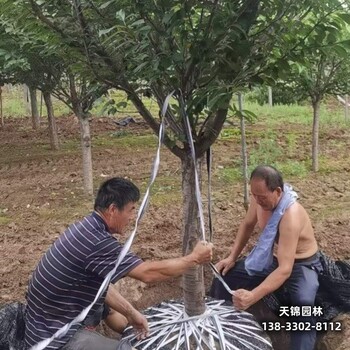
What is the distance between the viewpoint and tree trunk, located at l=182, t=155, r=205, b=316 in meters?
2.67

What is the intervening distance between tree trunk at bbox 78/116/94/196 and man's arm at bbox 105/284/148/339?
4.08m

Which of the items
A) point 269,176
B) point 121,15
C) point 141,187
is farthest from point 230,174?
point 121,15

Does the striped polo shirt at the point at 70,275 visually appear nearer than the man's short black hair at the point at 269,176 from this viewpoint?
Yes

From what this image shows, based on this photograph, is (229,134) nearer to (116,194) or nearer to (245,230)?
(245,230)

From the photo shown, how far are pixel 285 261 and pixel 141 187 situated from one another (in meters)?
4.47

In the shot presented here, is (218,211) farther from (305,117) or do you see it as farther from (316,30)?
(305,117)

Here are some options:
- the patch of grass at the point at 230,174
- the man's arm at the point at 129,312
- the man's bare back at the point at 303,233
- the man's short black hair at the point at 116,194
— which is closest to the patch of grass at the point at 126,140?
the patch of grass at the point at 230,174

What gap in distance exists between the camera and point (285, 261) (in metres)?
2.88

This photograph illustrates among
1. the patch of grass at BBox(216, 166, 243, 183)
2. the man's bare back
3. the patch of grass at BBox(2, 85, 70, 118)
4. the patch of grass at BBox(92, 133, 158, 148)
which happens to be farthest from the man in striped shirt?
the patch of grass at BBox(2, 85, 70, 118)

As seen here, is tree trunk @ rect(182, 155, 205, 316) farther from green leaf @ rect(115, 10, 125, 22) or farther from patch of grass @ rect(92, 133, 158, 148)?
patch of grass @ rect(92, 133, 158, 148)

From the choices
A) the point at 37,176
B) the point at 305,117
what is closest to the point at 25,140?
the point at 37,176

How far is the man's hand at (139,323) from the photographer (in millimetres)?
2729

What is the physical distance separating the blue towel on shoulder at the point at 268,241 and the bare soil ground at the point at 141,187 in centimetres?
87

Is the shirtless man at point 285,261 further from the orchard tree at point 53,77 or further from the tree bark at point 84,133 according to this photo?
the tree bark at point 84,133
